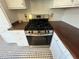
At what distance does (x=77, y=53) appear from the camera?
886 millimetres

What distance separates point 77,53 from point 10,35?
1.71 m

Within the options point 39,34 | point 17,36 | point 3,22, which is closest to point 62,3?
point 39,34

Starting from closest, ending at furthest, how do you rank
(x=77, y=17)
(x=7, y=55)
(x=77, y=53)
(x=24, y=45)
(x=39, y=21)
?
(x=77, y=53)
(x=77, y=17)
(x=7, y=55)
(x=24, y=45)
(x=39, y=21)

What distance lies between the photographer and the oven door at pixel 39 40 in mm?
2166

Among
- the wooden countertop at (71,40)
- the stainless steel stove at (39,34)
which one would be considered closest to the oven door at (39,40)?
the stainless steel stove at (39,34)

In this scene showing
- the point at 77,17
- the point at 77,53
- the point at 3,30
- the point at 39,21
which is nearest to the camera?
the point at 77,53

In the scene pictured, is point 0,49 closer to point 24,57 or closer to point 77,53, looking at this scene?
point 24,57

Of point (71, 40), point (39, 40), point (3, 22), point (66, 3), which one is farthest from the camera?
point (39, 40)

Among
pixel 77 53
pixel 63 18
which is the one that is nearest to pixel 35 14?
pixel 63 18

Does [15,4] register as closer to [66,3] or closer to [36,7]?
[36,7]

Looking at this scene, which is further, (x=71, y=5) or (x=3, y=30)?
(x=3, y=30)

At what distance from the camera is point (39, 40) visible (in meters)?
2.22

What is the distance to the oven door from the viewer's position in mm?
2166

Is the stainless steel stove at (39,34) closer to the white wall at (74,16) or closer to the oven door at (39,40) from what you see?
the oven door at (39,40)
